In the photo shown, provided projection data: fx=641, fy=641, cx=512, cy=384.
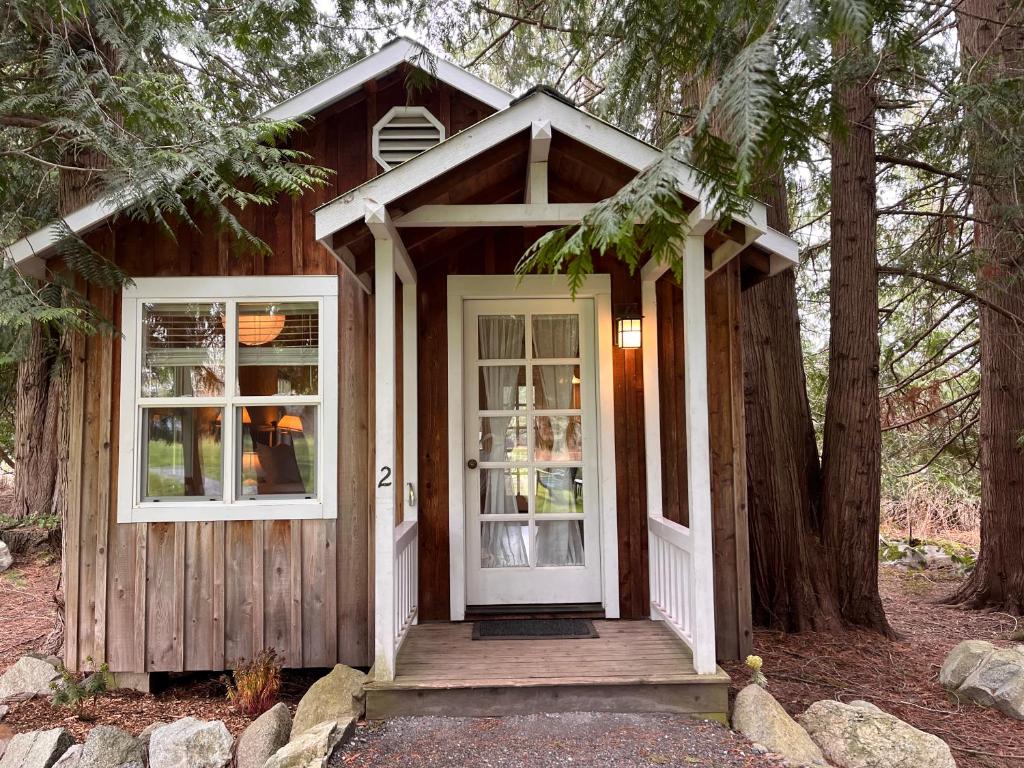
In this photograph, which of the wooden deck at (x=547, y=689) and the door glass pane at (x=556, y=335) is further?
the door glass pane at (x=556, y=335)

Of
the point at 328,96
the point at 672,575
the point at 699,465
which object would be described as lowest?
the point at 672,575

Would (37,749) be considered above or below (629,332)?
below

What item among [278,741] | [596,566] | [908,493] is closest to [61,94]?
[278,741]

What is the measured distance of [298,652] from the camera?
343 centimetres

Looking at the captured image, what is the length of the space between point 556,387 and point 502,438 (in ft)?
1.48

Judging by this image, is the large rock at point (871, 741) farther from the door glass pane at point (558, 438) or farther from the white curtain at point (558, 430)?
the door glass pane at point (558, 438)

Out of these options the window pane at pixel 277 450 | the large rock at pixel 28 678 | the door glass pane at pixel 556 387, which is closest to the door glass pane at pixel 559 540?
the door glass pane at pixel 556 387

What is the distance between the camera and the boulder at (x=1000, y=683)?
3.24 metres

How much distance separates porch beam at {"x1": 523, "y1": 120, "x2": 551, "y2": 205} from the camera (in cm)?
280

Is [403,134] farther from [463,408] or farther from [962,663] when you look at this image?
[962,663]

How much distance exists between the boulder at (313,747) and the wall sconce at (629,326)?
240 centimetres

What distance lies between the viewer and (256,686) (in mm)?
3230

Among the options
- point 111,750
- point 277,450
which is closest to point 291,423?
point 277,450

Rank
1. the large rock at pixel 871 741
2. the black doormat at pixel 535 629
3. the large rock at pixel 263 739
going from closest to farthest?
1. the large rock at pixel 871 741
2. the large rock at pixel 263 739
3. the black doormat at pixel 535 629
